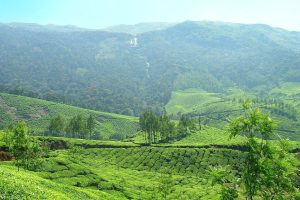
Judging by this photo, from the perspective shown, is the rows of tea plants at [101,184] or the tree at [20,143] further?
the tree at [20,143]

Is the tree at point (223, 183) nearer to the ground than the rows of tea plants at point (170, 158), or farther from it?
farther from it

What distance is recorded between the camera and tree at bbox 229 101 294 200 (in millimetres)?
33000

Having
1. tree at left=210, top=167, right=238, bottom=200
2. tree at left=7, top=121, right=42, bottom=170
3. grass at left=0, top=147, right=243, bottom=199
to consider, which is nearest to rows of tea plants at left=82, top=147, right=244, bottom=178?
grass at left=0, top=147, right=243, bottom=199

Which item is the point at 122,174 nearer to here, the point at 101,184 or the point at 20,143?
the point at 101,184

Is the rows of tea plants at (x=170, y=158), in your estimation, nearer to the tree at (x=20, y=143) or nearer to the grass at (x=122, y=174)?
the grass at (x=122, y=174)

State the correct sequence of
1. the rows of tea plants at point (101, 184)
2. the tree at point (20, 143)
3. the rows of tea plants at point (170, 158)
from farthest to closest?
the rows of tea plants at point (170, 158) < the tree at point (20, 143) < the rows of tea plants at point (101, 184)

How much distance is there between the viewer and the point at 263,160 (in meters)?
33.8

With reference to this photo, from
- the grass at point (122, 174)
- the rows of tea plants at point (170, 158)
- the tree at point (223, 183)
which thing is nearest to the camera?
the tree at point (223, 183)

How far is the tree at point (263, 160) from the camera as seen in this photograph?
108 ft

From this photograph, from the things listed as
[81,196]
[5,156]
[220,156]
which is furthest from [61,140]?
[81,196]

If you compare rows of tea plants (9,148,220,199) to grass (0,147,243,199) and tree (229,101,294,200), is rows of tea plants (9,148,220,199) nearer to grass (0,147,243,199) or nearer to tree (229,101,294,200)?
grass (0,147,243,199)

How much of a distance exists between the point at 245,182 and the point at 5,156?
9189 cm

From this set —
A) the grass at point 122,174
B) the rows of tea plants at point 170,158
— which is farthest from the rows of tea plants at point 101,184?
the rows of tea plants at point 170,158

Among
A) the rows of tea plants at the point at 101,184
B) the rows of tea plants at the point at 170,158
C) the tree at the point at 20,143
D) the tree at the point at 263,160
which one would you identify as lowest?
the rows of tea plants at the point at 170,158
